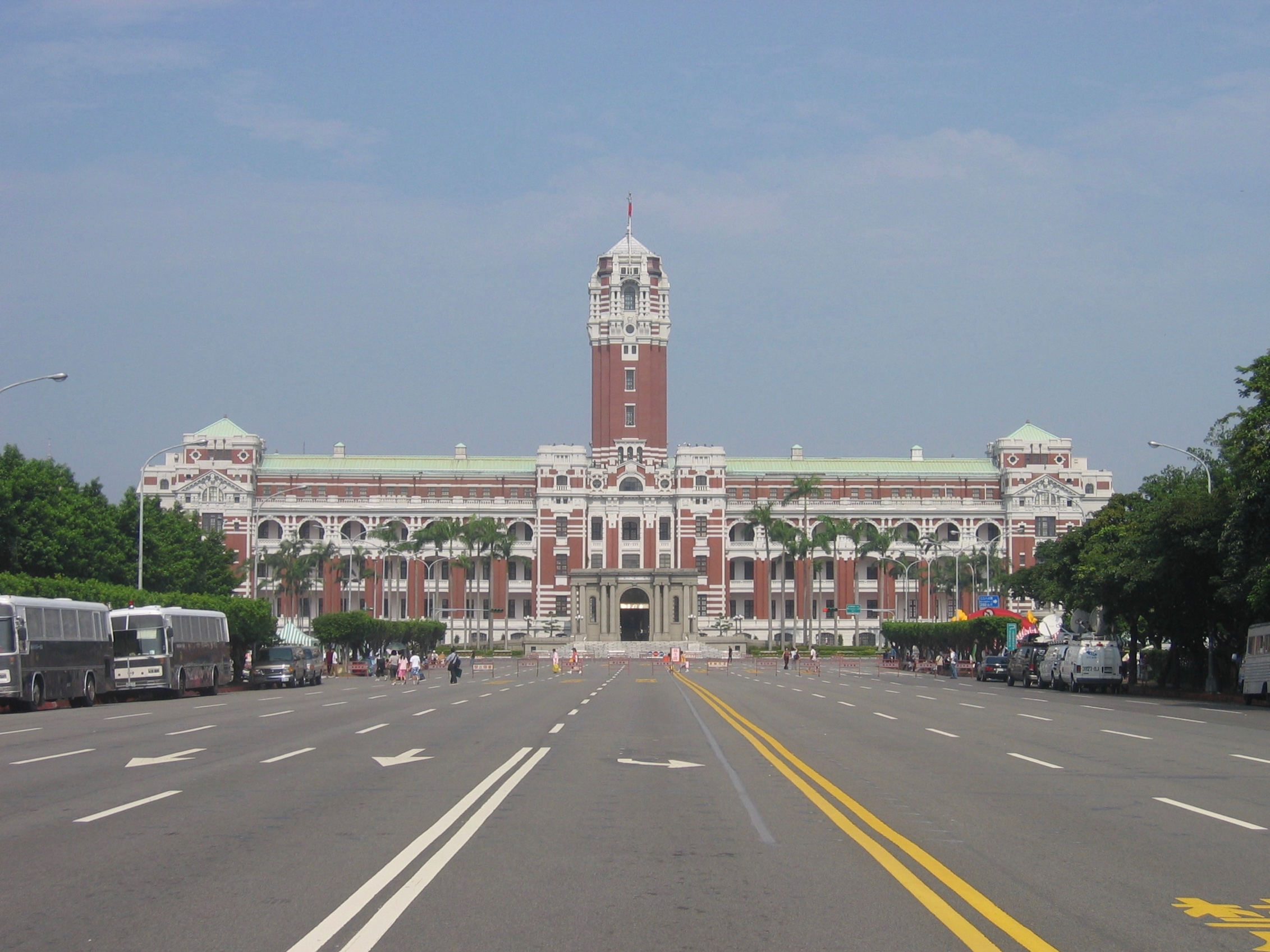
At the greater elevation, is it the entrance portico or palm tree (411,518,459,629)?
palm tree (411,518,459,629)

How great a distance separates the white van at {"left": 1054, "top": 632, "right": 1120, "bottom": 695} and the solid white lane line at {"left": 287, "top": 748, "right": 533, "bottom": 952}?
43084 millimetres

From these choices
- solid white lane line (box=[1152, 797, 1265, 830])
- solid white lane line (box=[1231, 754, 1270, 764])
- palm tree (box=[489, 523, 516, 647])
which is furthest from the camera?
palm tree (box=[489, 523, 516, 647])

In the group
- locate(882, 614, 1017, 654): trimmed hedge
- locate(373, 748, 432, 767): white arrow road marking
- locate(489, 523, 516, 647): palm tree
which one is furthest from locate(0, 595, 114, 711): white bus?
locate(489, 523, 516, 647): palm tree

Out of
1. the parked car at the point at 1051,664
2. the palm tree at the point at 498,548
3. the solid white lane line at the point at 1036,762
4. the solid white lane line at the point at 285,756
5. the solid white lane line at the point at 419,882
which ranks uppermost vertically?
the palm tree at the point at 498,548

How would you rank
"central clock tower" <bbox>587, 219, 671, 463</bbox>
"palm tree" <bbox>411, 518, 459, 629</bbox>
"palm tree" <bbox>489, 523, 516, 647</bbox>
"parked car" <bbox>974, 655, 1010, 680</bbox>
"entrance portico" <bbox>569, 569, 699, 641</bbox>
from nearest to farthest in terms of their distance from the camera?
1. "parked car" <bbox>974, 655, 1010, 680</bbox>
2. "palm tree" <bbox>411, 518, 459, 629</bbox>
3. "palm tree" <bbox>489, 523, 516, 647</bbox>
4. "entrance portico" <bbox>569, 569, 699, 641</bbox>
5. "central clock tower" <bbox>587, 219, 671, 463</bbox>

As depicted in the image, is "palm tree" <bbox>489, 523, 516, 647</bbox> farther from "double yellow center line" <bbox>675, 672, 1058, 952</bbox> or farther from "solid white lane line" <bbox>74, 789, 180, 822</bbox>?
"solid white lane line" <bbox>74, 789, 180, 822</bbox>

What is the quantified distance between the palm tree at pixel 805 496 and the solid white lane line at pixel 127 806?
4692 inches

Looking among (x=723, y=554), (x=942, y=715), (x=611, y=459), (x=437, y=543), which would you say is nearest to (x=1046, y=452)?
(x=723, y=554)

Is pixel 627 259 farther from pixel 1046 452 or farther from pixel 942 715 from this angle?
pixel 942 715

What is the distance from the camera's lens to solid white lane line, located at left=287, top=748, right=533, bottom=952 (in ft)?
29.7

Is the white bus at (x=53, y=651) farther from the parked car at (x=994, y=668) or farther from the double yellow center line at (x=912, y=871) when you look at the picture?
the parked car at (x=994, y=668)

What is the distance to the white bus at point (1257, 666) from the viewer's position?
4441 cm

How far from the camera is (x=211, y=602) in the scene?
65250mm

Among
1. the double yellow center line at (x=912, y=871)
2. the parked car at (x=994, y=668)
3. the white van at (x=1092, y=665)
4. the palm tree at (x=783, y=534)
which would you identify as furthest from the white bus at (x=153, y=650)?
the palm tree at (x=783, y=534)
